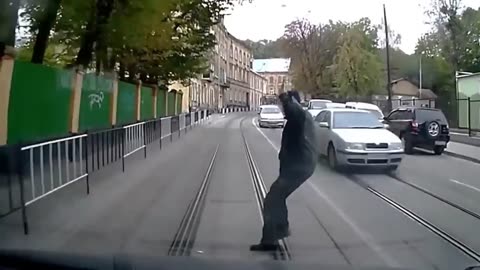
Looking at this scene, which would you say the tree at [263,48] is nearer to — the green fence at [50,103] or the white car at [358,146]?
the white car at [358,146]

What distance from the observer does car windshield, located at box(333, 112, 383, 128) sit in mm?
16906

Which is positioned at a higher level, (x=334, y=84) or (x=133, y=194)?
(x=334, y=84)

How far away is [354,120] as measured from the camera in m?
17.2

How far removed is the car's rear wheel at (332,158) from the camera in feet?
50.7

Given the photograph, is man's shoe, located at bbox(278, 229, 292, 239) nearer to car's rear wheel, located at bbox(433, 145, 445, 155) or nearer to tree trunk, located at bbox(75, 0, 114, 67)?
tree trunk, located at bbox(75, 0, 114, 67)

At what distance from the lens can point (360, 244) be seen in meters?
7.53

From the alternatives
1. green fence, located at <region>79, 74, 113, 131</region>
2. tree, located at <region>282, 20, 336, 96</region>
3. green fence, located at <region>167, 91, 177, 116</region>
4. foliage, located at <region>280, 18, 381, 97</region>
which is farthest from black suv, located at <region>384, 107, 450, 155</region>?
foliage, located at <region>280, 18, 381, 97</region>

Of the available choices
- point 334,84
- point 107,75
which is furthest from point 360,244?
point 334,84

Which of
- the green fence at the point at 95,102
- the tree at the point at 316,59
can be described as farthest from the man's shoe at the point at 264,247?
the tree at the point at 316,59

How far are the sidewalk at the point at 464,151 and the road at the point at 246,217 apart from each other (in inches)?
205

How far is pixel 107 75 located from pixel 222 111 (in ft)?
74.5

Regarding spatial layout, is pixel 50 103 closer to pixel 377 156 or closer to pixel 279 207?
pixel 377 156

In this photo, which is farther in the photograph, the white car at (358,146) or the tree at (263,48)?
the tree at (263,48)

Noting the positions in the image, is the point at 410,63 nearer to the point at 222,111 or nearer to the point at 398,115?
the point at 222,111
